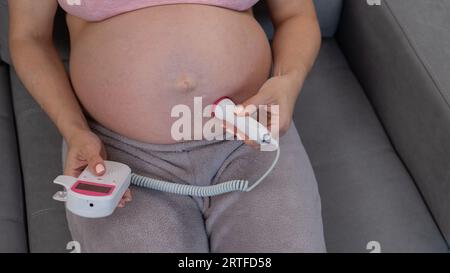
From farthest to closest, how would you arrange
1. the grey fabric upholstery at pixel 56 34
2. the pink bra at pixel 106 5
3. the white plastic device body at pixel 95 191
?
the grey fabric upholstery at pixel 56 34 → the pink bra at pixel 106 5 → the white plastic device body at pixel 95 191

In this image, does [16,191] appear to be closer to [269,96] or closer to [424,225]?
[269,96]

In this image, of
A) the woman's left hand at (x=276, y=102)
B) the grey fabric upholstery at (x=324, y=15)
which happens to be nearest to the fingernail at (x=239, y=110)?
the woman's left hand at (x=276, y=102)

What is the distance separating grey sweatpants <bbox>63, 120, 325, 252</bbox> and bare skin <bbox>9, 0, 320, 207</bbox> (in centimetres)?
3

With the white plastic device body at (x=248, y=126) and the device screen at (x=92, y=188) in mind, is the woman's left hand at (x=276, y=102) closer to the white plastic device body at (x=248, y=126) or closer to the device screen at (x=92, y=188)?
the white plastic device body at (x=248, y=126)

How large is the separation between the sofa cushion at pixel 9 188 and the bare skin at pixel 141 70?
0.69 ft

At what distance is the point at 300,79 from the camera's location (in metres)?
0.89

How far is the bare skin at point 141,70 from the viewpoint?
31.9 inches

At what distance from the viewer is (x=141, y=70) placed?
2.66ft

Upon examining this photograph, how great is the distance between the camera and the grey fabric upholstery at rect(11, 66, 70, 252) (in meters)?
0.91

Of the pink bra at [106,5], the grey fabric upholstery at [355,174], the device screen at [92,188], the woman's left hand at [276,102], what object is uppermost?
the pink bra at [106,5]

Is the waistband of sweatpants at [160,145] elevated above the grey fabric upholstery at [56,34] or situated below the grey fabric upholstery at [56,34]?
below

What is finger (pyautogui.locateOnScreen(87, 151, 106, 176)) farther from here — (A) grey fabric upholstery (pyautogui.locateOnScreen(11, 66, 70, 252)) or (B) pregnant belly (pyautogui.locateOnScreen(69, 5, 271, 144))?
(A) grey fabric upholstery (pyautogui.locateOnScreen(11, 66, 70, 252))

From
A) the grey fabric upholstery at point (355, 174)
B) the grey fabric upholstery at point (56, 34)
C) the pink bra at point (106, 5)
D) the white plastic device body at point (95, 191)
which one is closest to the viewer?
the white plastic device body at point (95, 191)

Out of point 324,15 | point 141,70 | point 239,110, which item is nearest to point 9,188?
point 141,70
